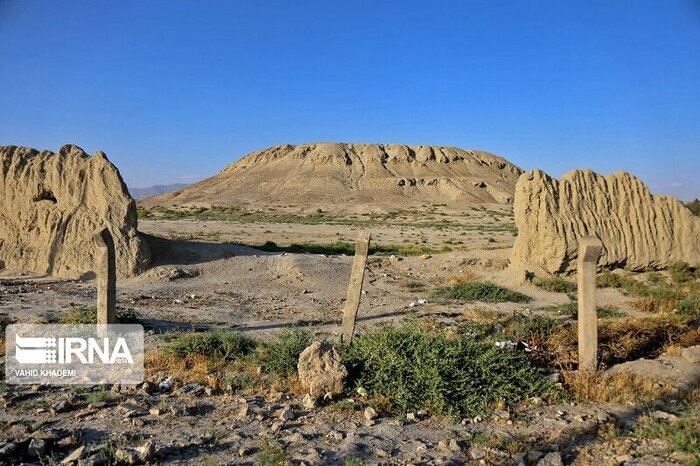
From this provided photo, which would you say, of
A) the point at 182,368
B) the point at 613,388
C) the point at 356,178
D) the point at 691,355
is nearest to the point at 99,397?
the point at 182,368

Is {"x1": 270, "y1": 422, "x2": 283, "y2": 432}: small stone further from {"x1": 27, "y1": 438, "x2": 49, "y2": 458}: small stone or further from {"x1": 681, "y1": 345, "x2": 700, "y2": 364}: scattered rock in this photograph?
{"x1": 681, "y1": 345, "x2": 700, "y2": 364}: scattered rock

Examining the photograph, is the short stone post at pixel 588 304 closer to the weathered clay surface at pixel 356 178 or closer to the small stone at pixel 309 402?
the small stone at pixel 309 402

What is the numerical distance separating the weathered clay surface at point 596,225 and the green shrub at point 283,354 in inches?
364

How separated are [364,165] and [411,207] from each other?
78.6 ft

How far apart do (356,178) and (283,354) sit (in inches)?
3029

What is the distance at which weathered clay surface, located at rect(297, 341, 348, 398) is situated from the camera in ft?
21.2

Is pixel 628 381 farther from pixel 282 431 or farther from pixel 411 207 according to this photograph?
pixel 411 207

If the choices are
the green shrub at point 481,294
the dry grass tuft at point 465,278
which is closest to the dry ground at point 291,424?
the green shrub at point 481,294

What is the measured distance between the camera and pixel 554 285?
1431 centimetres

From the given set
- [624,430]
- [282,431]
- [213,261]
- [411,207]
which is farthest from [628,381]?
[411,207]

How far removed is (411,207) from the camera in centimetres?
6706

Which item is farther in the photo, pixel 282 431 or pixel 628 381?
pixel 628 381

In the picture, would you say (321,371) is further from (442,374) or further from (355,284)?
(355,284)

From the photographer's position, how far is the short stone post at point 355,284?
26.4 ft
